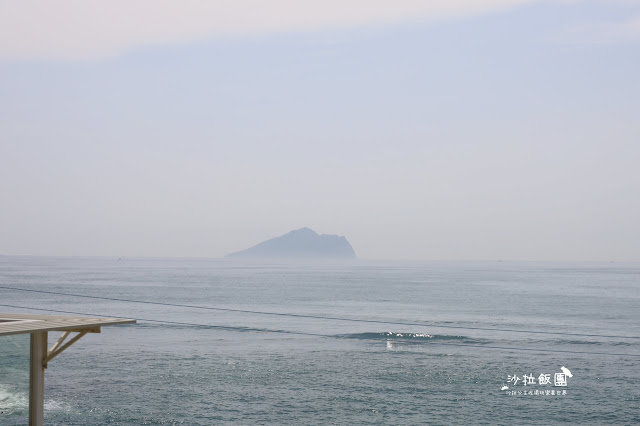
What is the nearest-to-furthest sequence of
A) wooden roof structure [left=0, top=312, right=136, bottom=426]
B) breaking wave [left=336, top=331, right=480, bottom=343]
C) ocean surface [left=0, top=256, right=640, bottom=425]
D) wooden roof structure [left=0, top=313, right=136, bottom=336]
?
wooden roof structure [left=0, top=313, right=136, bottom=336]
wooden roof structure [left=0, top=312, right=136, bottom=426]
ocean surface [left=0, top=256, right=640, bottom=425]
breaking wave [left=336, top=331, right=480, bottom=343]

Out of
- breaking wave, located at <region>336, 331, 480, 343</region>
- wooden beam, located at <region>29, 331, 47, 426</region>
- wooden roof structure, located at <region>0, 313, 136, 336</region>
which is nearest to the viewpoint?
wooden roof structure, located at <region>0, 313, 136, 336</region>

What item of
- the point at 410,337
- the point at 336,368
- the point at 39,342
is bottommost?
the point at 410,337

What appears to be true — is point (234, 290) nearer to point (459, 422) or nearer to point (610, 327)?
point (610, 327)

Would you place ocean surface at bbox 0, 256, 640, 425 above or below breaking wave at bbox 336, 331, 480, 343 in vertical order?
above

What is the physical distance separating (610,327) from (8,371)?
78.7 meters

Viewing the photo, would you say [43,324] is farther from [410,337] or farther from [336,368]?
[410,337]

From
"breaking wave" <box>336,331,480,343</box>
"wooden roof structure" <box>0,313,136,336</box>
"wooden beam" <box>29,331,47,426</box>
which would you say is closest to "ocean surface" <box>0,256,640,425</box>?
"breaking wave" <box>336,331,480,343</box>

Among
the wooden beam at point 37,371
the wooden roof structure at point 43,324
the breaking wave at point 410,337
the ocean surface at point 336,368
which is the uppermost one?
the wooden roof structure at point 43,324

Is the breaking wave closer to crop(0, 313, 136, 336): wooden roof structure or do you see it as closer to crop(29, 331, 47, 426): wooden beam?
crop(29, 331, 47, 426): wooden beam

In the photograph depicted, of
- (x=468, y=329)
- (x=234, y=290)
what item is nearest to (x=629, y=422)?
(x=468, y=329)

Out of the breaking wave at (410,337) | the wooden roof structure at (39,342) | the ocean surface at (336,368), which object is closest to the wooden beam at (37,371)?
the wooden roof structure at (39,342)

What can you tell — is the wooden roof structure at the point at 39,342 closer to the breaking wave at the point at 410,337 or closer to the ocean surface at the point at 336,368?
the ocean surface at the point at 336,368

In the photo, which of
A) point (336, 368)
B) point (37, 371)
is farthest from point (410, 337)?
point (37, 371)

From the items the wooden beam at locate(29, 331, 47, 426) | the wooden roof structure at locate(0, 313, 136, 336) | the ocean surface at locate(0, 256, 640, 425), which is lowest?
the ocean surface at locate(0, 256, 640, 425)
